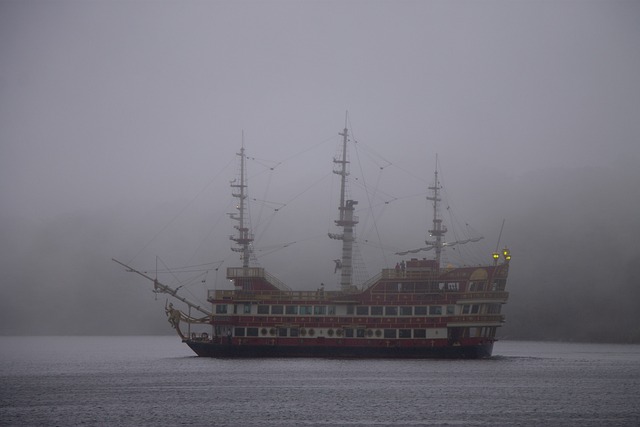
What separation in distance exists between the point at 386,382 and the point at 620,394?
20.0m

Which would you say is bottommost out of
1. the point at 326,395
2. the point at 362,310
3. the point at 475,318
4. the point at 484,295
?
the point at 326,395

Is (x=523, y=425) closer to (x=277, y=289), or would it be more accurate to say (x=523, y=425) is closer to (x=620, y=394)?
(x=620, y=394)

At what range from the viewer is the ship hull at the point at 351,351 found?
91812 mm

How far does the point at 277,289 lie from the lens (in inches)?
3765

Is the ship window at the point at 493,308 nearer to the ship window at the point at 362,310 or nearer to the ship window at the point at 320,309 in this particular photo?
the ship window at the point at 362,310

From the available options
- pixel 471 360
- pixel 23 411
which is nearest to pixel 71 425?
pixel 23 411

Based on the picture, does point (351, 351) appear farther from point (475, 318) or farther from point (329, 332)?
point (475, 318)

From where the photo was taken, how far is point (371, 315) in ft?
304

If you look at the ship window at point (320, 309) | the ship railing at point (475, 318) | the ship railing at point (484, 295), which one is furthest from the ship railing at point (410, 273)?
the ship window at point (320, 309)

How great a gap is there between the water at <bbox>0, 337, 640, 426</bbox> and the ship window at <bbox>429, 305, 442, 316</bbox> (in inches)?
221

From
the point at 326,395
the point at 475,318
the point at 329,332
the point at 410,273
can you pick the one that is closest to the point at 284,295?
the point at 329,332

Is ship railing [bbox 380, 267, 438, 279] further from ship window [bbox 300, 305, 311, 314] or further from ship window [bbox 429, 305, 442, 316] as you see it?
ship window [bbox 300, 305, 311, 314]

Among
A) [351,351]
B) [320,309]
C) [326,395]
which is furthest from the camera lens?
[320,309]

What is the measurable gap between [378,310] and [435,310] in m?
6.33
